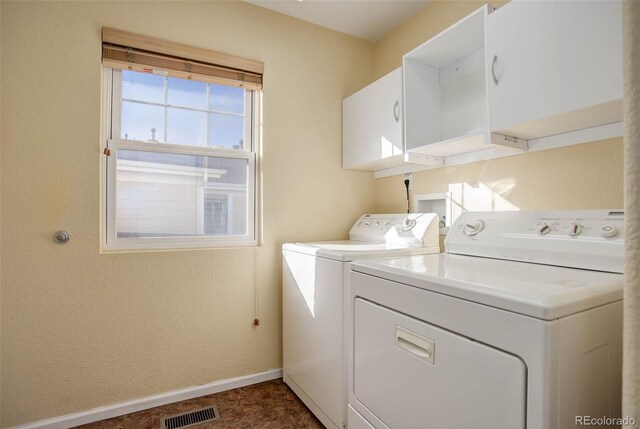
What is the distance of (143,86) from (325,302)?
1.67 m

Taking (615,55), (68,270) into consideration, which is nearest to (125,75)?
(68,270)

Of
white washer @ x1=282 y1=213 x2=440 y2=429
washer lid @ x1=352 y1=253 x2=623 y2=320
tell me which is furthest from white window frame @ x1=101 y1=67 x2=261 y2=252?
washer lid @ x1=352 y1=253 x2=623 y2=320

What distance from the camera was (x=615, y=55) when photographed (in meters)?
1.01

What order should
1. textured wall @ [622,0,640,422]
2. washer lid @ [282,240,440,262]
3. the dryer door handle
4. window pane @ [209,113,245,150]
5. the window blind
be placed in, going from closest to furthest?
1. textured wall @ [622,0,640,422]
2. the dryer door handle
3. washer lid @ [282,240,440,262]
4. the window blind
5. window pane @ [209,113,245,150]

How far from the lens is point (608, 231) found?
1.08 metres

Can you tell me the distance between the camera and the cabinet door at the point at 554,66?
3.41 feet

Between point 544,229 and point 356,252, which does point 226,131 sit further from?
point 544,229

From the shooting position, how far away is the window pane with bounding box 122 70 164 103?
188cm

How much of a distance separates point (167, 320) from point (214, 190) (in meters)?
0.85

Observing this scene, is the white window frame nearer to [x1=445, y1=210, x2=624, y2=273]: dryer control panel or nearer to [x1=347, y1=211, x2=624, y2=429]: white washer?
[x1=347, y1=211, x2=624, y2=429]: white washer

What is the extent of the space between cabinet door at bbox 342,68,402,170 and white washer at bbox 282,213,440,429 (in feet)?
1.39

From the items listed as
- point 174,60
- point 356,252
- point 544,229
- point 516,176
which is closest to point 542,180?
point 516,176

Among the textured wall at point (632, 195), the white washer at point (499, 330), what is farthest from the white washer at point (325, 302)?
the textured wall at point (632, 195)

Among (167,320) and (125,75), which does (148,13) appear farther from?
(167,320)
